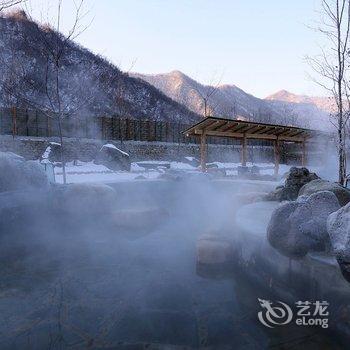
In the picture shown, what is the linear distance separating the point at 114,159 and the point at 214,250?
14263mm

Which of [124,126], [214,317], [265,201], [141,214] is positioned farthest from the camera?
[124,126]

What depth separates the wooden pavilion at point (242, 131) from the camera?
48.9ft

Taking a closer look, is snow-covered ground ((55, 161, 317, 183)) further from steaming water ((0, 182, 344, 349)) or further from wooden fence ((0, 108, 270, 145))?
steaming water ((0, 182, 344, 349))

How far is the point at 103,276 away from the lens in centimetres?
570

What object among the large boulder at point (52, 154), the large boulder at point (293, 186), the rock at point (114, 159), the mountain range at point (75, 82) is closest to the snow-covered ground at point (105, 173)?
the rock at point (114, 159)

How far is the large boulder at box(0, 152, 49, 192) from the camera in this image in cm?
926

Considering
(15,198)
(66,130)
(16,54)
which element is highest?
(16,54)

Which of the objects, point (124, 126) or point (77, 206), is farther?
point (124, 126)

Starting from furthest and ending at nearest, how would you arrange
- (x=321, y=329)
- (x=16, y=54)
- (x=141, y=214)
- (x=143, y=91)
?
(x=143, y=91) → (x=16, y=54) → (x=141, y=214) → (x=321, y=329)

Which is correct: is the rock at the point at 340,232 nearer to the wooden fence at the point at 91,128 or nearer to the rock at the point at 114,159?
the wooden fence at the point at 91,128

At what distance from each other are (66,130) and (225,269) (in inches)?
756

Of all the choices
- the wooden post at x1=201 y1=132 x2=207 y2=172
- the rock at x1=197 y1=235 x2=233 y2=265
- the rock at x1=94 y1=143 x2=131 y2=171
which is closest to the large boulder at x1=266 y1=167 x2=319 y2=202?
the rock at x1=197 y1=235 x2=233 y2=265

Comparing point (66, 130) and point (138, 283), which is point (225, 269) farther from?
point (66, 130)

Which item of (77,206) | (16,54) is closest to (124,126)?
(77,206)
